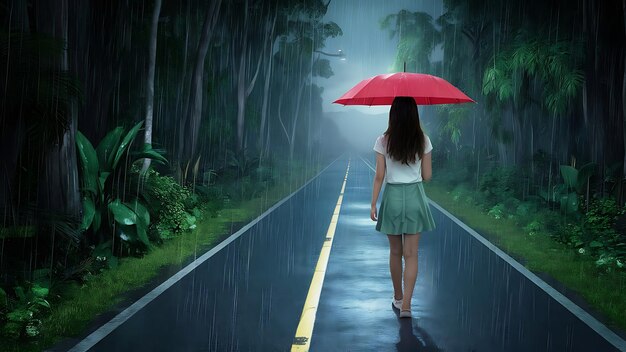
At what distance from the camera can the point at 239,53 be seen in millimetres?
33062

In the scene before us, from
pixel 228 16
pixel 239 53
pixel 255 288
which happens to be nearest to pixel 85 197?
pixel 255 288

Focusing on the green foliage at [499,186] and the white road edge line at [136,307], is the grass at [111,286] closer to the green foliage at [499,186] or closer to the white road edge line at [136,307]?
the white road edge line at [136,307]

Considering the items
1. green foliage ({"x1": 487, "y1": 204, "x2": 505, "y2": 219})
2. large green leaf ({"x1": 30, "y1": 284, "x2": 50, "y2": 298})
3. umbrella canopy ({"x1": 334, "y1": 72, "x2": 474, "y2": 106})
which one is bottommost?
green foliage ({"x1": 487, "y1": 204, "x2": 505, "y2": 219})

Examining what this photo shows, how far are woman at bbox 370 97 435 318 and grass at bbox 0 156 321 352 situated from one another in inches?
120

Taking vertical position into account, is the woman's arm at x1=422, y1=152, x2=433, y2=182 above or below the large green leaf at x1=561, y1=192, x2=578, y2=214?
above

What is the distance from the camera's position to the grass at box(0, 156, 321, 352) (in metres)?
6.95

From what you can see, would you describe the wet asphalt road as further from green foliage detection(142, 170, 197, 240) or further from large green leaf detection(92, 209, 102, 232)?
large green leaf detection(92, 209, 102, 232)

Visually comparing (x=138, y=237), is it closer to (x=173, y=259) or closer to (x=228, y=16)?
(x=173, y=259)

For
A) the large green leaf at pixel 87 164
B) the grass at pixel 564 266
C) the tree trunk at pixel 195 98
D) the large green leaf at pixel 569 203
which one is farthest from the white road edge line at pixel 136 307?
the tree trunk at pixel 195 98

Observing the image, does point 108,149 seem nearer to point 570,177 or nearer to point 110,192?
point 110,192

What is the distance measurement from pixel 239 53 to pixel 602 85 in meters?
18.8

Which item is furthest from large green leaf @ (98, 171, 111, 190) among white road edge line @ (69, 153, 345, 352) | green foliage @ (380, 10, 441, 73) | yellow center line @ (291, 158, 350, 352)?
green foliage @ (380, 10, 441, 73)

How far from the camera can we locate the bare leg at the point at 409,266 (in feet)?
25.0

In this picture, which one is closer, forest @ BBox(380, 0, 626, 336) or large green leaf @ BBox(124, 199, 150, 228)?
large green leaf @ BBox(124, 199, 150, 228)
